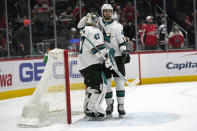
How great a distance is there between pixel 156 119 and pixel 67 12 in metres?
7.31

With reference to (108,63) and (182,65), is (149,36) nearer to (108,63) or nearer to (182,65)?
(182,65)

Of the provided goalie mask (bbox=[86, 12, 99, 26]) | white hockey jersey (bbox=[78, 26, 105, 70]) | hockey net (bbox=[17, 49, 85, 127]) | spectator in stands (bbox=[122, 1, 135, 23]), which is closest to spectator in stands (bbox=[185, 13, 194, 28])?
spectator in stands (bbox=[122, 1, 135, 23])

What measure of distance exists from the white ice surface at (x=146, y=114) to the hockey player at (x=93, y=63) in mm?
247

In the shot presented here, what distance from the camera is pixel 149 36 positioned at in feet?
39.8

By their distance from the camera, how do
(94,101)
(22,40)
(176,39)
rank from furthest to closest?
(176,39) → (22,40) → (94,101)

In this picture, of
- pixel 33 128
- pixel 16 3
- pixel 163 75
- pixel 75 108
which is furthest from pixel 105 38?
→ pixel 16 3

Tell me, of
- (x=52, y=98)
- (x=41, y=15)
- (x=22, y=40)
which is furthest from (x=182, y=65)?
(x=52, y=98)

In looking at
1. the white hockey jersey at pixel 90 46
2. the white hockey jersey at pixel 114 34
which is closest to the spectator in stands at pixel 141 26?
the white hockey jersey at pixel 114 34

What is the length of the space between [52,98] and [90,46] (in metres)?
0.92

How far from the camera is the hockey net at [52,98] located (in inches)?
226

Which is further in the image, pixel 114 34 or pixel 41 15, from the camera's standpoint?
pixel 41 15

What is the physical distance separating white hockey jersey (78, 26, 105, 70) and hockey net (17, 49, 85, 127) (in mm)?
237

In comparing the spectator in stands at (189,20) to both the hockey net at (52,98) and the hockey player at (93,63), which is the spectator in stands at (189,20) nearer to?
the hockey player at (93,63)

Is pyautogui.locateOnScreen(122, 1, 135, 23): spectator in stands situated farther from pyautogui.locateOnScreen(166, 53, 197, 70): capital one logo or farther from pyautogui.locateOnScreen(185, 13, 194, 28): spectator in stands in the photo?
pyautogui.locateOnScreen(166, 53, 197, 70): capital one logo
